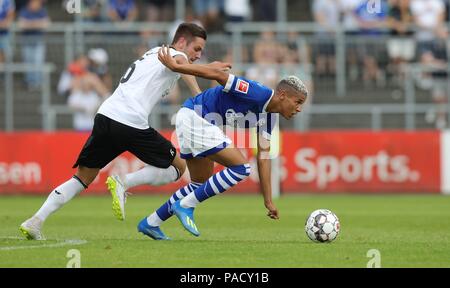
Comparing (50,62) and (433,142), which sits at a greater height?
(50,62)

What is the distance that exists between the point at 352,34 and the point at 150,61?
48.5 feet

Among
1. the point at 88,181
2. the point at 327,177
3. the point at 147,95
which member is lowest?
the point at 327,177

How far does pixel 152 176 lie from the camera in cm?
1230

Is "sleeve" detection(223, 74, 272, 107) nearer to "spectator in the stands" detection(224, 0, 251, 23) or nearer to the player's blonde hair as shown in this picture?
the player's blonde hair

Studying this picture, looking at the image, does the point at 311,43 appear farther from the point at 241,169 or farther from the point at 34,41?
the point at 241,169

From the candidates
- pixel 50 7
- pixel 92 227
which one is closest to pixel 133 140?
pixel 92 227

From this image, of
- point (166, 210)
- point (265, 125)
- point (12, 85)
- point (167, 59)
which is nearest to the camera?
point (167, 59)

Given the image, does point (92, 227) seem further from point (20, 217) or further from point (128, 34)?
point (128, 34)

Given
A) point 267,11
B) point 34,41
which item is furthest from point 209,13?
point 34,41

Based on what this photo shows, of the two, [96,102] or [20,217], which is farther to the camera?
[96,102]

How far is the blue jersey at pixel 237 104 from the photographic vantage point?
11406mm

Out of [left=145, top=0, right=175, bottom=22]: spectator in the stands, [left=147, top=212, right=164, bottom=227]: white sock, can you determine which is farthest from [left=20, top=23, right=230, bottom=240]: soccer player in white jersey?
[left=145, top=0, right=175, bottom=22]: spectator in the stands

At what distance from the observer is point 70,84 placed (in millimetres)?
24703

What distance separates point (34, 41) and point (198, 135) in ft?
47.8
